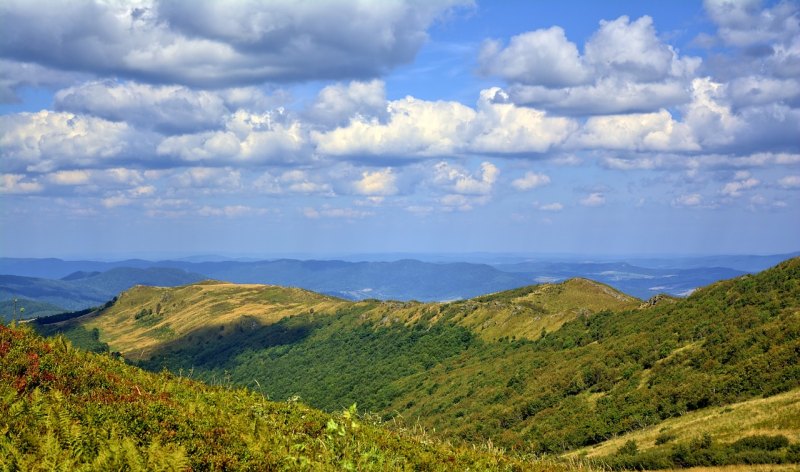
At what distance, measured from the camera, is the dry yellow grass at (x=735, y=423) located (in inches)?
1457

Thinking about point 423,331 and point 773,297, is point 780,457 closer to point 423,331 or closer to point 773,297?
point 773,297

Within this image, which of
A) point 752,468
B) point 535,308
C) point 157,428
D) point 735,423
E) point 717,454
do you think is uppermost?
point 157,428

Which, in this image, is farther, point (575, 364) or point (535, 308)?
point (535, 308)

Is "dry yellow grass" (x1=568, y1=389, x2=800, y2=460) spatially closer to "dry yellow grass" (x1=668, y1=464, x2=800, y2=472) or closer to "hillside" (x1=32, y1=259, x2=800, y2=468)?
"hillside" (x1=32, y1=259, x2=800, y2=468)

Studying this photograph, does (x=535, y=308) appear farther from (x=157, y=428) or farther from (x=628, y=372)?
(x=157, y=428)

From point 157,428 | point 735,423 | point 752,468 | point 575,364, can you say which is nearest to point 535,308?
point 575,364

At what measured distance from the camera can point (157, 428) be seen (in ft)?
37.7

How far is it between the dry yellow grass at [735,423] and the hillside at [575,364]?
398 cm

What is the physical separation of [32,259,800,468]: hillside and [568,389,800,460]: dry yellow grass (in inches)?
157

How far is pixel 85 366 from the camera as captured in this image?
15.4m

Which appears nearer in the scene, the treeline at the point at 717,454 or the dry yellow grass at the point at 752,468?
the dry yellow grass at the point at 752,468

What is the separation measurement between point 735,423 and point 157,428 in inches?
1702

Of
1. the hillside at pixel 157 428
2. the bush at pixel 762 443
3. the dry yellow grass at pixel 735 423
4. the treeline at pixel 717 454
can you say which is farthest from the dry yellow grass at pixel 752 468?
the hillside at pixel 157 428

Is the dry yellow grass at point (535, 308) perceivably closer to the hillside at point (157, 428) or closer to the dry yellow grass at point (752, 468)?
the dry yellow grass at point (752, 468)
